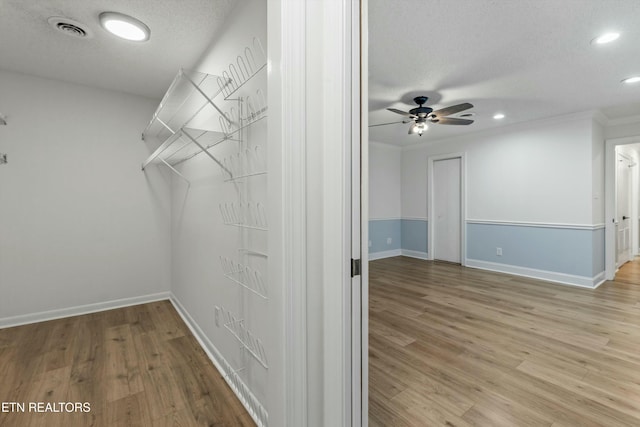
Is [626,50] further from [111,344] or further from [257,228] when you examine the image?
[111,344]

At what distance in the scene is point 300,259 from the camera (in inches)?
40.2

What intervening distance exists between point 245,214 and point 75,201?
2572 millimetres

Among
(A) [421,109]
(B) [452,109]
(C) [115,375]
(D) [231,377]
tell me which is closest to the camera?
(D) [231,377]

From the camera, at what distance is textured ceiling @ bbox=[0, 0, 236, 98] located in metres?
1.80

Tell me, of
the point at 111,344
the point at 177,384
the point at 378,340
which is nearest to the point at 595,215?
the point at 378,340

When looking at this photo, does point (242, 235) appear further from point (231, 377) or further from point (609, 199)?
point (609, 199)

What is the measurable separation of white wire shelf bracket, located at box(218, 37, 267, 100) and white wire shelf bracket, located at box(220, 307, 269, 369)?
4.33ft

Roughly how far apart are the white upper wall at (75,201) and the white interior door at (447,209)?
15.6 ft

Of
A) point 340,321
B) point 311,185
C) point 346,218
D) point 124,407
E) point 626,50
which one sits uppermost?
point 626,50

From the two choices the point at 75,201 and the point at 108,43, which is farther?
the point at 75,201

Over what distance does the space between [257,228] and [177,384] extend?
1273 millimetres

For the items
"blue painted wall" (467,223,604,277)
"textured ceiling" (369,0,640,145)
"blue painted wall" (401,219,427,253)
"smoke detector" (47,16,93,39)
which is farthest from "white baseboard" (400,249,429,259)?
"smoke detector" (47,16,93,39)

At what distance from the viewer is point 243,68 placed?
1.64 metres

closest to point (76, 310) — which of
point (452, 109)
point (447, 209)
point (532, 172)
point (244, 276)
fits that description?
point (244, 276)
